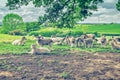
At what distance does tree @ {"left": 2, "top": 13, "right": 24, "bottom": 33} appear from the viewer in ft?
296

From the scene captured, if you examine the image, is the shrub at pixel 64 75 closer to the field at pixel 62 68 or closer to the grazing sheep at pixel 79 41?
the field at pixel 62 68

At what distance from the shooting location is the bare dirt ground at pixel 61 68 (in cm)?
1848

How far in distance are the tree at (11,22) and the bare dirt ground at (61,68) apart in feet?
212

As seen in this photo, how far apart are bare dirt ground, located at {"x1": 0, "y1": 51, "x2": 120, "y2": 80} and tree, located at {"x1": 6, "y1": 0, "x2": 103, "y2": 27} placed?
3001mm

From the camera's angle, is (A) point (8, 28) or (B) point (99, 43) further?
(A) point (8, 28)

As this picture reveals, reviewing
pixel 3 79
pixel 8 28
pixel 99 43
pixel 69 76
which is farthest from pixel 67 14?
pixel 8 28

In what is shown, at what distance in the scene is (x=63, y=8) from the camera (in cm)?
1780

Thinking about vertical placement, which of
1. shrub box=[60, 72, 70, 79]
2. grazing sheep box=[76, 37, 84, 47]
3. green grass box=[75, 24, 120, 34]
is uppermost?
shrub box=[60, 72, 70, 79]

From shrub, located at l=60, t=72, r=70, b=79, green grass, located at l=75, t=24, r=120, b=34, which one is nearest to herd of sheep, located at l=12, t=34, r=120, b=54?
shrub, located at l=60, t=72, r=70, b=79

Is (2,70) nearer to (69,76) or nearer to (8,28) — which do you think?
(69,76)

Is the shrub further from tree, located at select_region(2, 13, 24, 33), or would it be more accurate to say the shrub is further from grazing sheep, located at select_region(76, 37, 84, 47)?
tree, located at select_region(2, 13, 24, 33)

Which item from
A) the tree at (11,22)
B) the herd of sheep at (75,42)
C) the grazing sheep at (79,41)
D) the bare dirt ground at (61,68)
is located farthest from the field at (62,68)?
the tree at (11,22)

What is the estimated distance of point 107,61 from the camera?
2436 cm

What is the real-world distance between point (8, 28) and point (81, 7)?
7515cm
